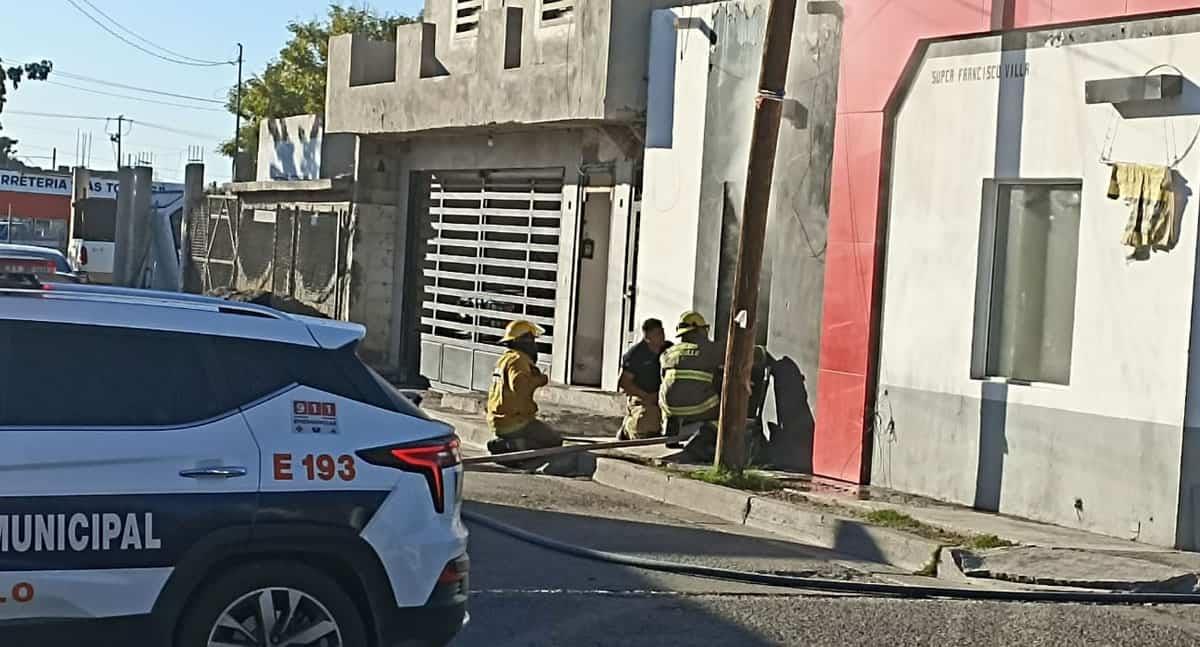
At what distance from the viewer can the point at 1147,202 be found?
1073 cm

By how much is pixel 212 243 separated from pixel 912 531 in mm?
19638

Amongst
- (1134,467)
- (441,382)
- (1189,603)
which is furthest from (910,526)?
(441,382)

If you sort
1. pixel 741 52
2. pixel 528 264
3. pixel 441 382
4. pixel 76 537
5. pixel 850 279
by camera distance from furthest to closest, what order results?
pixel 441 382, pixel 528 264, pixel 741 52, pixel 850 279, pixel 76 537

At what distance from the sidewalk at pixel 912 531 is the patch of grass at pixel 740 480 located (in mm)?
78

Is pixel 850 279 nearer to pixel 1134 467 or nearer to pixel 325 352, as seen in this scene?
pixel 1134 467

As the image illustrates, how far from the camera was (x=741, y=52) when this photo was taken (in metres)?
15.0

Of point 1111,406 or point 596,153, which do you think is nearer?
point 1111,406

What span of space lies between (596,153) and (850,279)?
5.62 meters

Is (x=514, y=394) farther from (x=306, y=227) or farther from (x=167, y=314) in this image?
(x=306, y=227)

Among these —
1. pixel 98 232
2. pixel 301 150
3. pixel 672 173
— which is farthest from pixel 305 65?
pixel 672 173

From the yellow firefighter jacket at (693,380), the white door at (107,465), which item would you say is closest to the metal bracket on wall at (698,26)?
the yellow firefighter jacket at (693,380)

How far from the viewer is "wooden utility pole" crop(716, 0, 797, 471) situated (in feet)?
39.5

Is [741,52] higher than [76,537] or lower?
higher

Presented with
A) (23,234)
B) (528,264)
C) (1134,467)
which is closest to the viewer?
(1134,467)
